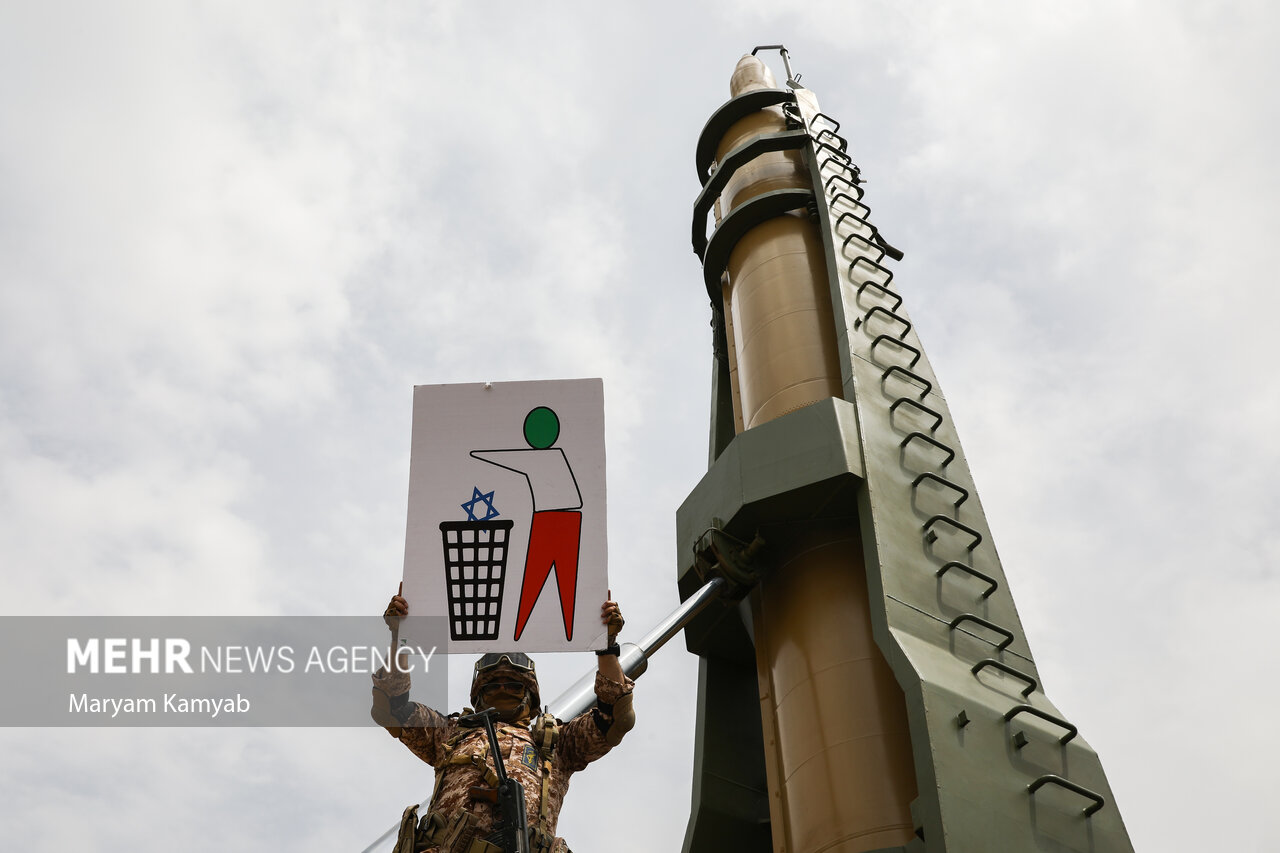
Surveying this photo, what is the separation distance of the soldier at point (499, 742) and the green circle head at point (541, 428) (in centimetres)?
135

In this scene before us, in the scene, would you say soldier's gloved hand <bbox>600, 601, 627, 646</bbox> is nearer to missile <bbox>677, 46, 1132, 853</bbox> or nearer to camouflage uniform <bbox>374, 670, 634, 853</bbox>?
camouflage uniform <bbox>374, 670, 634, 853</bbox>

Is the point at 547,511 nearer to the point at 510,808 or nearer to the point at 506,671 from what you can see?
the point at 506,671

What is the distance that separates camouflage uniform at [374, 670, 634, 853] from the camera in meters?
6.20

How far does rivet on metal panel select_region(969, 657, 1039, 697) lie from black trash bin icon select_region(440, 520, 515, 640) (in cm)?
323

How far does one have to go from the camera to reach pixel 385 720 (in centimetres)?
652

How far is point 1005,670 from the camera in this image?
7.40m

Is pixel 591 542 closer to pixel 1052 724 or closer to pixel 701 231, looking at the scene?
pixel 1052 724

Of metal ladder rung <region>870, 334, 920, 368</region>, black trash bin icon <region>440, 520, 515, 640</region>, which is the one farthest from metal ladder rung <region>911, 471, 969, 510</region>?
Answer: black trash bin icon <region>440, 520, 515, 640</region>

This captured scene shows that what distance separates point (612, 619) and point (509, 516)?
42.7 inches

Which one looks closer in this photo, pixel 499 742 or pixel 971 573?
pixel 499 742

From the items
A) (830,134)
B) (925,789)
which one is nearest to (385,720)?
(925,789)

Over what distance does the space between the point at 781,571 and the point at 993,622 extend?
1830 millimetres

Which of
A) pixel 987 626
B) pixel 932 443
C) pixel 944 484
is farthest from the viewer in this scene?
pixel 932 443

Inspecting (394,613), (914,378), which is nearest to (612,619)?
(394,613)
